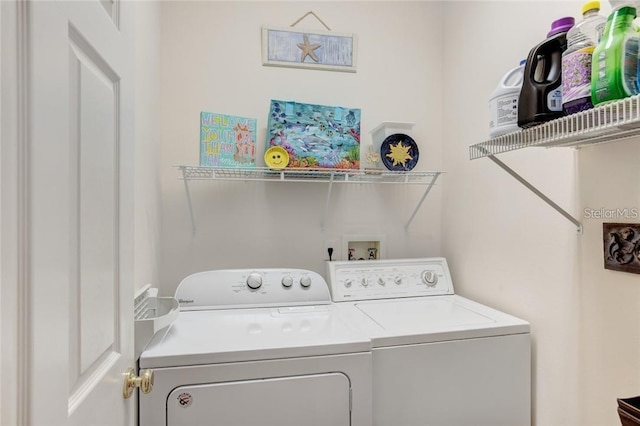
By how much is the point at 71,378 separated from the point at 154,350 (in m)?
0.59

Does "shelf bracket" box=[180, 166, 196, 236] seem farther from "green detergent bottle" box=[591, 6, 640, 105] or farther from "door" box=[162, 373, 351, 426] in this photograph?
"green detergent bottle" box=[591, 6, 640, 105]

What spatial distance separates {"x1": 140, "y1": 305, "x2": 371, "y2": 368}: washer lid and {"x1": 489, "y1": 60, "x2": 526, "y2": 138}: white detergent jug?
0.84 metres

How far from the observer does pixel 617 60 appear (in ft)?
2.68

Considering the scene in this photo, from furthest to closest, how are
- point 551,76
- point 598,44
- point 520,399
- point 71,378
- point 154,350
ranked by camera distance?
1. point 520,399
2. point 154,350
3. point 551,76
4. point 598,44
5. point 71,378

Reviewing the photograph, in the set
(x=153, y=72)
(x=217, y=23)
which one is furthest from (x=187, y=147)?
(x=217, y=23)

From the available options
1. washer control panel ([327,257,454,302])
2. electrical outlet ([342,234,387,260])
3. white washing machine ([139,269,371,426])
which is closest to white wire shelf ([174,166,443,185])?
electrical outlet ([342,234,387,260])

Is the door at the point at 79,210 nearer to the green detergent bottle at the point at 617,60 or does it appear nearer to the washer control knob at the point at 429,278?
the green detergent bottle at the point at 617,60

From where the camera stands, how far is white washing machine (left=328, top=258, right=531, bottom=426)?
50.9 inches

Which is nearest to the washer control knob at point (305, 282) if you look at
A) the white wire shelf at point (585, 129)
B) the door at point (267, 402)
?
the door at point (267, 402)

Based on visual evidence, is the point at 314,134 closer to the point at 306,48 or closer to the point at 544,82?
the point at 306,48

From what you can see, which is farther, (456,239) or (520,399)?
(456,239)

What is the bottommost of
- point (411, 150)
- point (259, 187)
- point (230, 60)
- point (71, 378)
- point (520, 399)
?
point (520, 399)

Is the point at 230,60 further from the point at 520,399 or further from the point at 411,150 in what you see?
the point at 520,399

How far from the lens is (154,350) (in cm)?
117
